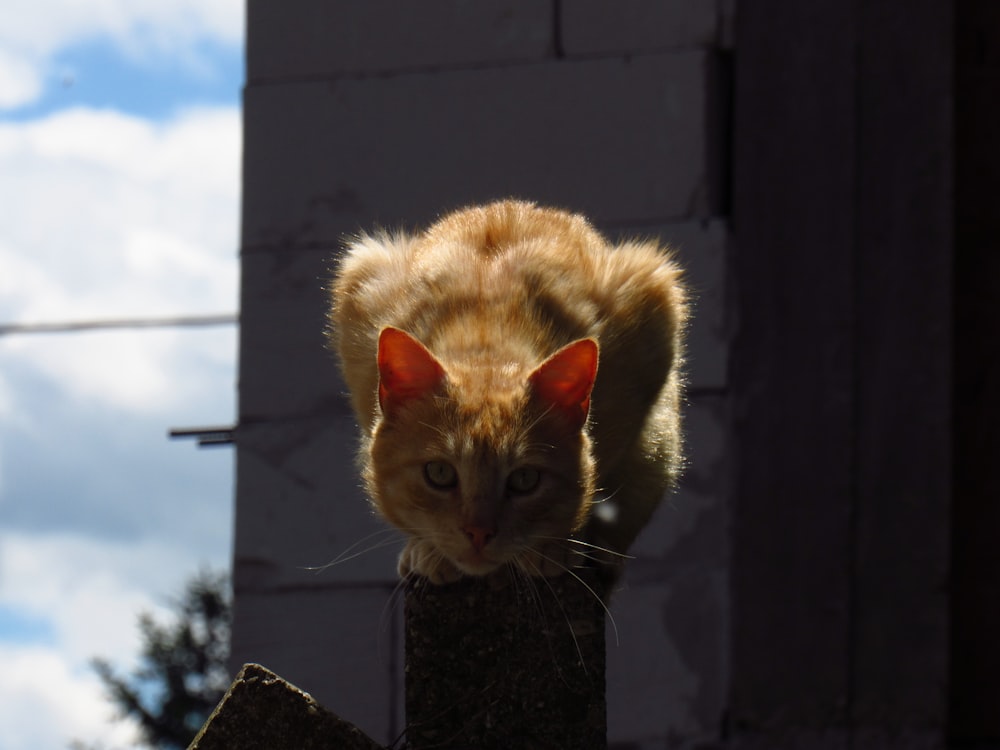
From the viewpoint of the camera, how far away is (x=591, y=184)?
556 cm

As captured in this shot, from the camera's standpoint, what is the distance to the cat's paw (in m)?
2.57

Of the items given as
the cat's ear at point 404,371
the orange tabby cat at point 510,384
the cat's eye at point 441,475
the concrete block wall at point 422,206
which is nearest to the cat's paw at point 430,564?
the orange tabby cat at point 510,384

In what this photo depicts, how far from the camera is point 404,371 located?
2.62 m

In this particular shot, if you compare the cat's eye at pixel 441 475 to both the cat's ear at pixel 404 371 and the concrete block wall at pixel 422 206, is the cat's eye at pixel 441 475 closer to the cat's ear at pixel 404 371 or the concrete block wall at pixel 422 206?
the cat's ear at pixel 404 371

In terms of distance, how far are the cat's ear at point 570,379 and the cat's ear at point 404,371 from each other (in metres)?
0.18

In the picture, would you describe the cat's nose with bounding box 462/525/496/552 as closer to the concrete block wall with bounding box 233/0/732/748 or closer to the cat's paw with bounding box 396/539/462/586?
the cat's paw with bounding box 396/539/462/586

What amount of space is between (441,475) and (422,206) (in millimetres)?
3259

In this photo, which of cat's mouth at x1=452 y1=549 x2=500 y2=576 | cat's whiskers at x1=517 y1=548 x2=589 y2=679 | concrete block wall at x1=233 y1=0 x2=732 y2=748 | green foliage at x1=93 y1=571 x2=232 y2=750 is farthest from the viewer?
green foliage at x1=93 y1=571 x2=232 y2=750

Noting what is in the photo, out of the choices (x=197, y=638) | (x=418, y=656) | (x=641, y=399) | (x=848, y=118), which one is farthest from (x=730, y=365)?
(x=197, y=638)

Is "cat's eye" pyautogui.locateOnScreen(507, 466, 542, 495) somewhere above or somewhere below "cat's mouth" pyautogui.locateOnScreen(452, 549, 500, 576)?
above

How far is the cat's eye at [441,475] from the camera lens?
2.60 m

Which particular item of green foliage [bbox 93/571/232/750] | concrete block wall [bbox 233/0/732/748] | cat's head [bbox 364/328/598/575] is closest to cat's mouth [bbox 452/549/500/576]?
cat's head [bbox 364/328/598/575]

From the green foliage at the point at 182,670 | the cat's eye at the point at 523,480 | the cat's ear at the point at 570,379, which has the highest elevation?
the cat's ear at the point at 570,379

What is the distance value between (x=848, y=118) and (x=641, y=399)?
8.53ft
